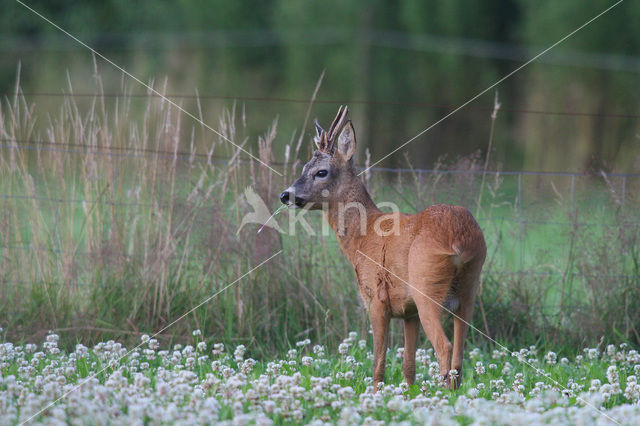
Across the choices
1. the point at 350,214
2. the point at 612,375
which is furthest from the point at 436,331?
the point at 612,375

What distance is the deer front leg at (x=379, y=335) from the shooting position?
4.65m

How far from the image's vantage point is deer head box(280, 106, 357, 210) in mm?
4898

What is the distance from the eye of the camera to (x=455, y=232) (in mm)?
4355

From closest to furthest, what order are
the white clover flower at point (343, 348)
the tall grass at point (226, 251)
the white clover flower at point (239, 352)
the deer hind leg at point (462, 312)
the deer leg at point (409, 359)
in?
the deer hind leg at point (462, 312) < the deer leg at point (409, 359) < the white clover flower at point (239, 352) < the white clover flower at point (343, 348) < the tall grass at point (226, 251)

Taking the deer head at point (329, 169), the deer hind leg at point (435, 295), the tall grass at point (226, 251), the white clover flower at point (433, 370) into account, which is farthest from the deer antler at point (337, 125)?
the white clover flower at point (433, 370)

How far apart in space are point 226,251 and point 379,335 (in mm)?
1820

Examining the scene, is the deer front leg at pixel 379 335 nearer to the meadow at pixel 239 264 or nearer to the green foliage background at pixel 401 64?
the meadow at pixel 239 264

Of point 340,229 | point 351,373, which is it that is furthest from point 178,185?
point 351,373

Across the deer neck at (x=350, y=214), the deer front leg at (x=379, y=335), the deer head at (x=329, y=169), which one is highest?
the deer head at (x=329, y=169)

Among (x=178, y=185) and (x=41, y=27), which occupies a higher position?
(x=41, y=27)

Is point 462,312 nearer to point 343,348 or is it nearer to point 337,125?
point 343,348

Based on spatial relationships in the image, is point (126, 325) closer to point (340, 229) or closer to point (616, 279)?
point (340, 229)

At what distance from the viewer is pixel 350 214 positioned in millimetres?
4957

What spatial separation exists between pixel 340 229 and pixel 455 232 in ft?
2.72
